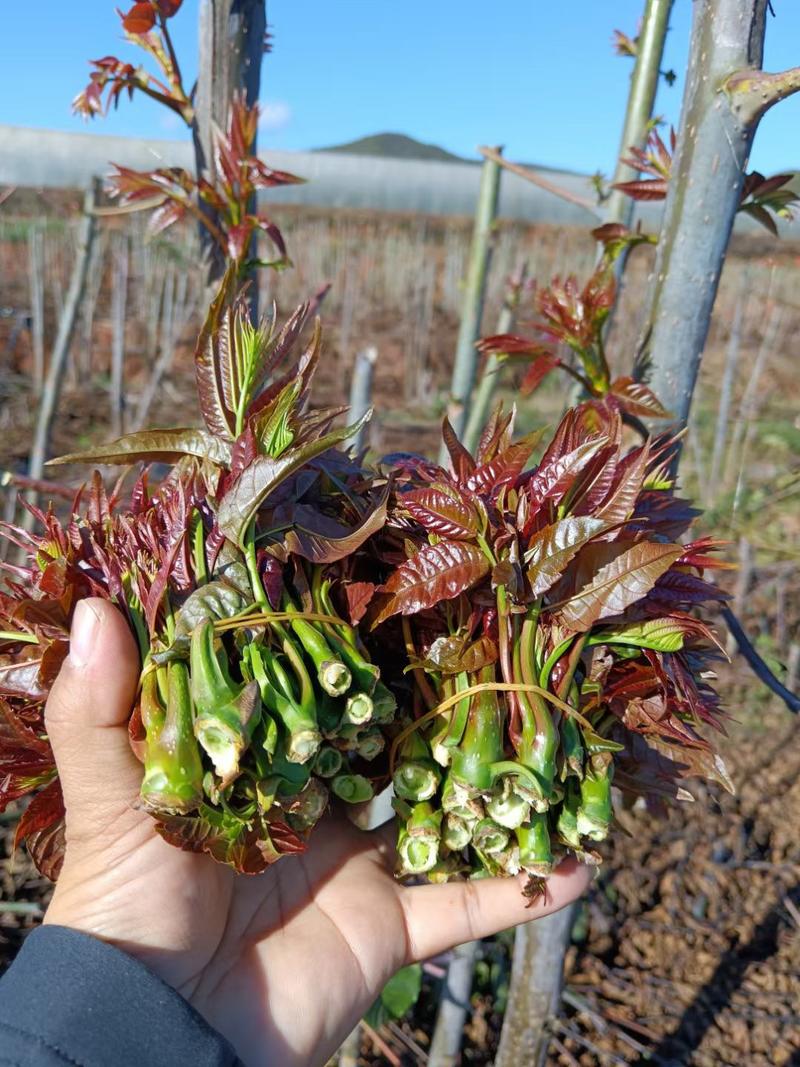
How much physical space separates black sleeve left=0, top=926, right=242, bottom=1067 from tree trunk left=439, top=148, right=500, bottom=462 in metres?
1.87

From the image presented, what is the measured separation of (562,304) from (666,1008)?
2347 mm

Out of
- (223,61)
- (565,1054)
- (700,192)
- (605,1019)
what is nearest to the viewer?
(700,192)

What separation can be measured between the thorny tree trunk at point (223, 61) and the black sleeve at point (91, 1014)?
137 centimetres

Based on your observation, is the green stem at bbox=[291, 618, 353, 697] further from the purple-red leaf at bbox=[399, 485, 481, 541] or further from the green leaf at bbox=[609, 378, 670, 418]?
the green leaf at bbox=[609, 378, 670, 418]

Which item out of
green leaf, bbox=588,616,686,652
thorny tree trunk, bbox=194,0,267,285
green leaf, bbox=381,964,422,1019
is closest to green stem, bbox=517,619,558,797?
green leaf, bbox=588,616,686,652

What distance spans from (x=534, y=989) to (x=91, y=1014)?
136 centimetres

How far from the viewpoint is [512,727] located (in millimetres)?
1120

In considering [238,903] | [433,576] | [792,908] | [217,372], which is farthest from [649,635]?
[792,908]

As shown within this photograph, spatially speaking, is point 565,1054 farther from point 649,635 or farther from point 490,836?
point 649,635

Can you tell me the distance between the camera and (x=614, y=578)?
1.12 metres

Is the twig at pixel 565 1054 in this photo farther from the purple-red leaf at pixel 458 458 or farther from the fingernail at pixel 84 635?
the fingernail at pixel 84 635

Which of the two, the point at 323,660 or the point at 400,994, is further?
the point at 400,994

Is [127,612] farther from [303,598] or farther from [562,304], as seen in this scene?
[562,304]

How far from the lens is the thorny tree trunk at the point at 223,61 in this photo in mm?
1720
